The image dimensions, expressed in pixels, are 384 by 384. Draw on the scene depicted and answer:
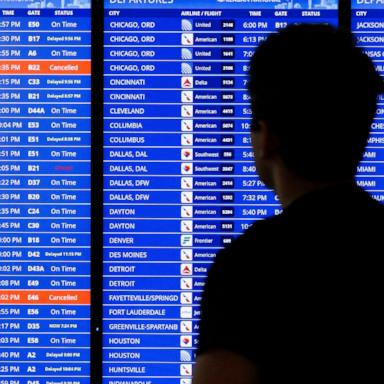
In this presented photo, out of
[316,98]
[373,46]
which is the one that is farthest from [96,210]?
[316,98]

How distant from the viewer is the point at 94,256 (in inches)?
115

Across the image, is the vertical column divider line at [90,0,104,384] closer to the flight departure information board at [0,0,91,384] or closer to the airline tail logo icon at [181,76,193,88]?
the flight departure information board at [0,0,91,384]

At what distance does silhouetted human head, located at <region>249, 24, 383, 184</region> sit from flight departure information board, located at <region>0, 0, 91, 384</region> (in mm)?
1556

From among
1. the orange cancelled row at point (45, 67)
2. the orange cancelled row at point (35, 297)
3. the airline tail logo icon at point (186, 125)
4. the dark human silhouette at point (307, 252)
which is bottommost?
the orange cancelled row at point (35, 297)

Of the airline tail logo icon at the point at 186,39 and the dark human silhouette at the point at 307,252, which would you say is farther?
the airline tail logo icon at the point at 186,39

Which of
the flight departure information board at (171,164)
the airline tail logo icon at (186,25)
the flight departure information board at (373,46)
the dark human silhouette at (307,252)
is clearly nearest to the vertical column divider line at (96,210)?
the flight departure information board at (171,164)

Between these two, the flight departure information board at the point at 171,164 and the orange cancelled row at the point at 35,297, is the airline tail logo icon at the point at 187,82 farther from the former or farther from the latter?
the orange cancelled row at the point at 35,297

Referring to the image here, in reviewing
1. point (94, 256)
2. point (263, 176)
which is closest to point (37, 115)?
point (94, 256)

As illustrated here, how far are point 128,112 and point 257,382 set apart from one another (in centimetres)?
175

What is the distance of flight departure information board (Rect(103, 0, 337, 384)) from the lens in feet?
9.59

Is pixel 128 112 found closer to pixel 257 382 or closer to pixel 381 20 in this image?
pixel 381 20

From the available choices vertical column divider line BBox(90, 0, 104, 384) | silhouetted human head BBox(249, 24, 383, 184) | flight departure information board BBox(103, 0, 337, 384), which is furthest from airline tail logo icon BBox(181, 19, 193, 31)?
silhouetted human head BBox(249, 24, 383, 184)

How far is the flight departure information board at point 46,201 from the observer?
293cm

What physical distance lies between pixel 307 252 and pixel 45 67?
1.81 m
